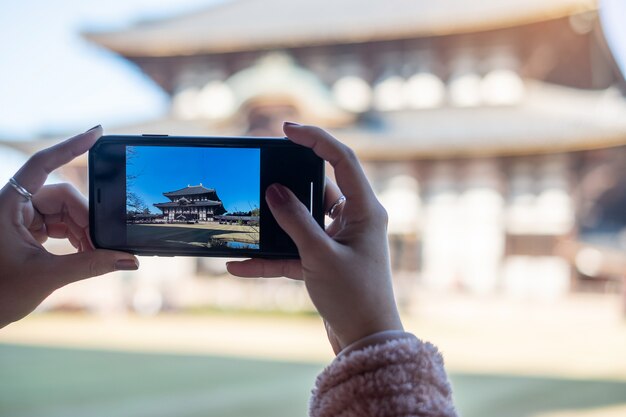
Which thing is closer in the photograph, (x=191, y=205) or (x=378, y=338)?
(x=378, y=338)

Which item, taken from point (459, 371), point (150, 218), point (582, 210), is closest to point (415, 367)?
point (150, 218)

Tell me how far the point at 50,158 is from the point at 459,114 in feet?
19.3

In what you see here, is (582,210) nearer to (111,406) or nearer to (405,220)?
(405,220)

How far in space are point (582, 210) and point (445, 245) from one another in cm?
131

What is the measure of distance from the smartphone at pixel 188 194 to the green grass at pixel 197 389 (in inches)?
72.0

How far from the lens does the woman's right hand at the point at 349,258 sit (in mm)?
358

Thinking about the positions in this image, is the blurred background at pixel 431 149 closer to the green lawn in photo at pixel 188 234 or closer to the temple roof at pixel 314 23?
the temple roof at pixel 314 23

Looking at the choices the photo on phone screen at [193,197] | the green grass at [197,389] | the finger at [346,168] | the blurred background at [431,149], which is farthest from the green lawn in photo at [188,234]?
the blurred background at [431,149]

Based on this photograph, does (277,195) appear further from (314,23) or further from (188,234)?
(314,23)

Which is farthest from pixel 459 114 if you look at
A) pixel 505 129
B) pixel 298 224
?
pixel 298 224

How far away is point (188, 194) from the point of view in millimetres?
514

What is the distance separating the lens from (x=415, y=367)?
1.12ft

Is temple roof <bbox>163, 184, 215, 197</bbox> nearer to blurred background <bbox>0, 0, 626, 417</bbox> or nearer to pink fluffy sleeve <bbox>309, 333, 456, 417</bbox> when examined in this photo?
pink fluffy sleeve <bbox>309, 333, 456, 417</bbox>

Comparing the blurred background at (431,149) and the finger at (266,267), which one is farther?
the blurred background at (431,149)
